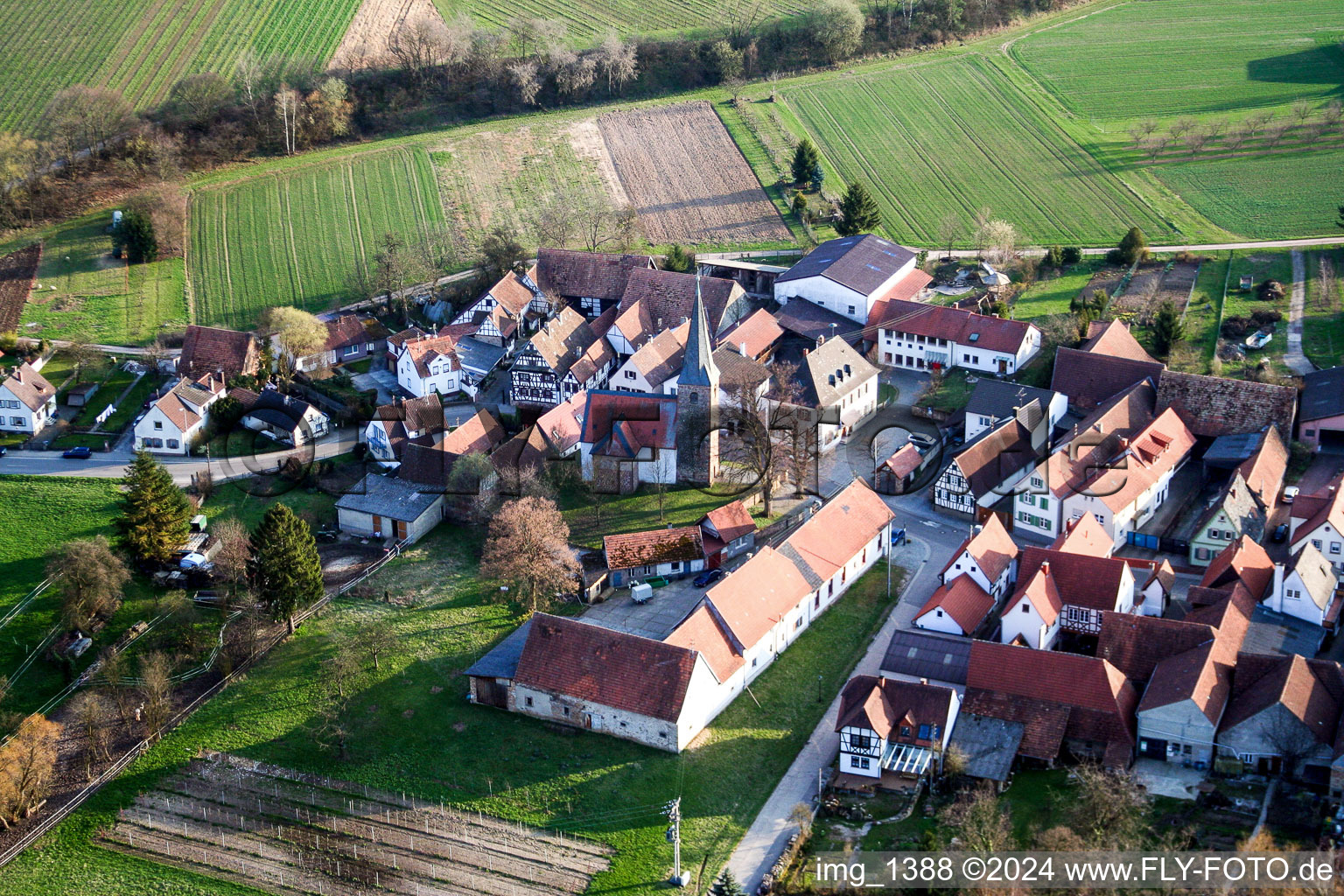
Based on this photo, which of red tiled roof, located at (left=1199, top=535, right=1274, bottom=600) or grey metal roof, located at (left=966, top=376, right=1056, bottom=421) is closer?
red tiled roof, located at (left=1199, top=535, right=1274, bottom=600)

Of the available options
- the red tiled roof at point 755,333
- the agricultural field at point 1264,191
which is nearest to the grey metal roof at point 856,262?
the red tiled roof at point 755,333

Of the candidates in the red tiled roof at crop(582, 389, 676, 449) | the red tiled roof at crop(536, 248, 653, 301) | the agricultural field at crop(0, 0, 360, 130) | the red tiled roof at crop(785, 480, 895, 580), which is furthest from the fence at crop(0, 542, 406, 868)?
the agricultural field at crop(0, 0, 360, 130)

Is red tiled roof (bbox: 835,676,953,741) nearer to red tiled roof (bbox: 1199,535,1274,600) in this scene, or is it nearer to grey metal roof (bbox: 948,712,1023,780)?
grey metal roof (bbox: 948,712,1023,780)

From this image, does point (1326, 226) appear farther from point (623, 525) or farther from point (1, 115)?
point (1, 115)

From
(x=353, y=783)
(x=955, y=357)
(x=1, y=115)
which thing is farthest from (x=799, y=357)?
(x=1, y=115)

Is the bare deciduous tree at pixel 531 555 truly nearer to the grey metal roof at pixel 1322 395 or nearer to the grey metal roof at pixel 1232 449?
the grey metal roof at pixel 1232 449

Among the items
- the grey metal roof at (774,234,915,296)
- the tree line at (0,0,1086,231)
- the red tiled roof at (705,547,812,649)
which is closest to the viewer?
the red tiled roof at (705,547,812,649)
